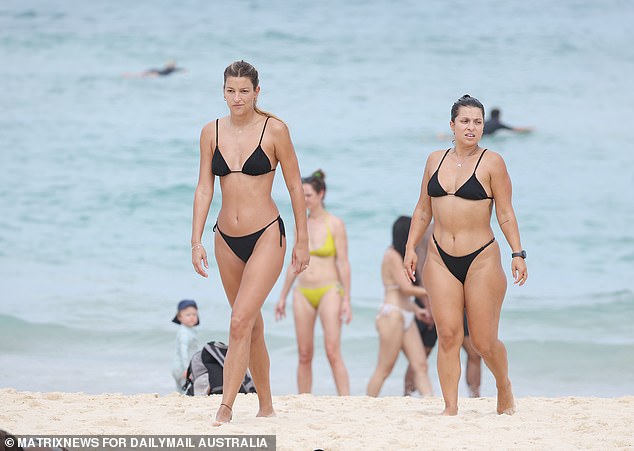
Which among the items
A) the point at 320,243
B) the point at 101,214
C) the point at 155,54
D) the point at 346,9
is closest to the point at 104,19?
the point at 155,54

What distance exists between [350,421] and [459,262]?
1086mm

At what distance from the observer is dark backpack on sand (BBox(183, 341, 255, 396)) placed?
25.5 feet

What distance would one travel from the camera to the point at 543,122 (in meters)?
21.4

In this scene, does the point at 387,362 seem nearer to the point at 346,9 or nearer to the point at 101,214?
the point at 101,214

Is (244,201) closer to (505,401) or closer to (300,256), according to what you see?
(300,256)

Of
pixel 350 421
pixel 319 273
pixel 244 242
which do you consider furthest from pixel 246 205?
pixel 319 273

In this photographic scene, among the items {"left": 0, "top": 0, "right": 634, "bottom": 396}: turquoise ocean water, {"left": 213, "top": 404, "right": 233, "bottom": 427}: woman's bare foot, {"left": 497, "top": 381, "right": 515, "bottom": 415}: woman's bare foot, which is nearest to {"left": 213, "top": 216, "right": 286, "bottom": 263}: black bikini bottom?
{"left": 213, "top": 404, "right": 233, "bottom": 427}: woman's bare foot

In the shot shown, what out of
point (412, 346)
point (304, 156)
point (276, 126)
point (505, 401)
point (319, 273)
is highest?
point (304, 156)

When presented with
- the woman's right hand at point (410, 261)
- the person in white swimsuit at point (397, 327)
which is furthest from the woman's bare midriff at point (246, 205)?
the person in white swimsuit at point (397, 327)

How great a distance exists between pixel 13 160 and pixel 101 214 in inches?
95.4

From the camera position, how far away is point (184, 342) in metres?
8.91

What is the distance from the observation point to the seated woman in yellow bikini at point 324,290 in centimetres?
935

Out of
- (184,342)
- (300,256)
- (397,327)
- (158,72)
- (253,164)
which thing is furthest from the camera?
(158,72)

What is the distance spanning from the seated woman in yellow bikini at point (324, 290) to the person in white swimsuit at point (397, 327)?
1.14ft
